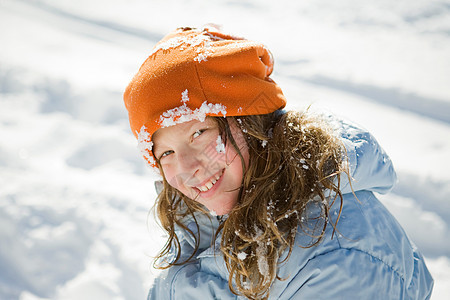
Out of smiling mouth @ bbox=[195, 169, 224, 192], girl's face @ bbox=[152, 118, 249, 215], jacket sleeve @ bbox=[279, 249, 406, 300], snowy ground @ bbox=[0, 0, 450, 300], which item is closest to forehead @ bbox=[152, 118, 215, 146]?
girl's face @ bbox=[152, 118, 249, 215]

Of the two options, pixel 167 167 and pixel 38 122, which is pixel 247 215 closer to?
pixel 167 167

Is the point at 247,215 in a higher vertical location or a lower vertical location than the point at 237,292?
higher

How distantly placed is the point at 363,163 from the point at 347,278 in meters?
0.33

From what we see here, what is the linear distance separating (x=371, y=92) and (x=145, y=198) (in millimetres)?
1611

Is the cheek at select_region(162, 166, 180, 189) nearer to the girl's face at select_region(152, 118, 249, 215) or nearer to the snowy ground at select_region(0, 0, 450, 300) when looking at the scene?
the girl's face at select_region(152, 118, 249, 215)

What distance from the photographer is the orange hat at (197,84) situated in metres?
1.05

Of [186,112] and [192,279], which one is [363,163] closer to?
[186,112]

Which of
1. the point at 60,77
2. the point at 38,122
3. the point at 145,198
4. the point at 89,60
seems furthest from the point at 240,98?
the point at 89,60

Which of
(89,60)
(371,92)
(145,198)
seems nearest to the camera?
(145,198)

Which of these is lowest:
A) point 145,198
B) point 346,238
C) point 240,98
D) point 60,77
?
point 145,198

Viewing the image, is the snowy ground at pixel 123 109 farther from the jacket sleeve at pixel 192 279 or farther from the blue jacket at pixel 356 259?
the blue jacket at pixel 356 259

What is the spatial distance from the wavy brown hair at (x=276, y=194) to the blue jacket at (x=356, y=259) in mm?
35

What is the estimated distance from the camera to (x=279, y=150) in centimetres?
112

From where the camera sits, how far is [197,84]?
1053 mm
